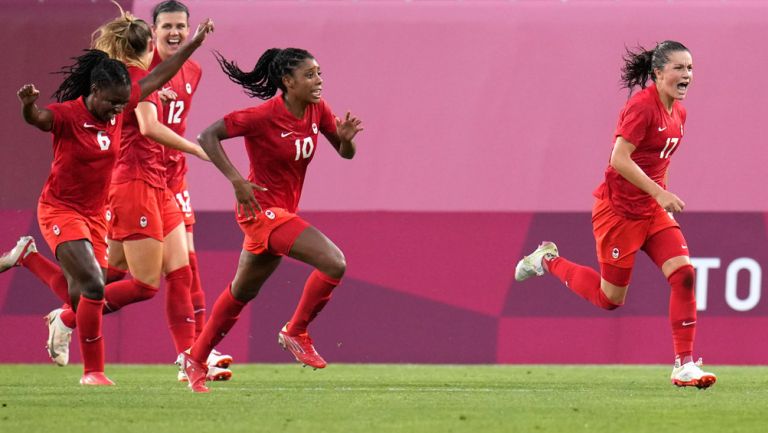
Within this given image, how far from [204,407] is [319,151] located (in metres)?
5.44

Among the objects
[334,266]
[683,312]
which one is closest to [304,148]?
[334,266]

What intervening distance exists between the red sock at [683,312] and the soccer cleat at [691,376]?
0.07 m

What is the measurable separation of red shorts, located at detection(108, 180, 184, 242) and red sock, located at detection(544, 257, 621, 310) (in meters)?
2.76

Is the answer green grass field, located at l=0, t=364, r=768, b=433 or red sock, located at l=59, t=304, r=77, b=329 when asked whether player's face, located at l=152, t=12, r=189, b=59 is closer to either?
red sock, located at l=59, t=304, r=77, b=329

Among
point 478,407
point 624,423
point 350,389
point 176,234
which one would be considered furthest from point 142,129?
point 624,423

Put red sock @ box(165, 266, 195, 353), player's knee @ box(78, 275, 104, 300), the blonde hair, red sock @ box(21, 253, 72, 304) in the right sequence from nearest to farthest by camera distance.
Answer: player's knee @ box(78, 275, 104, 300)
the blonde hair
red sock @ box(165, 266, 195, 353)
red sock @ box(21, 253, 72, 304)

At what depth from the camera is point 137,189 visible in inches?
405

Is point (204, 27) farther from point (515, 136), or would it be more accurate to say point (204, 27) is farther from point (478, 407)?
point (515, 136)

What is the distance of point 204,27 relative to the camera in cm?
921

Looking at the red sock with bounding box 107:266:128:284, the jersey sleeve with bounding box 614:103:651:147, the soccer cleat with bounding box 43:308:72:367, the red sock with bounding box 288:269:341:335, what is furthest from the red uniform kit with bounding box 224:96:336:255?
the soccer cleat with bounding box 43:308:72:367

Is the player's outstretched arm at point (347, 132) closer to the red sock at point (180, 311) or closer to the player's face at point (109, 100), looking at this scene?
the player's face at point (109, 100)

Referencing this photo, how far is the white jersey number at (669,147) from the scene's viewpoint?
9789 millimetres

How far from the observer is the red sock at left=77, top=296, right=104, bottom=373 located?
952 centimetres

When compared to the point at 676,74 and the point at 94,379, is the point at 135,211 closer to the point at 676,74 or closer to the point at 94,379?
the point at 94,379
